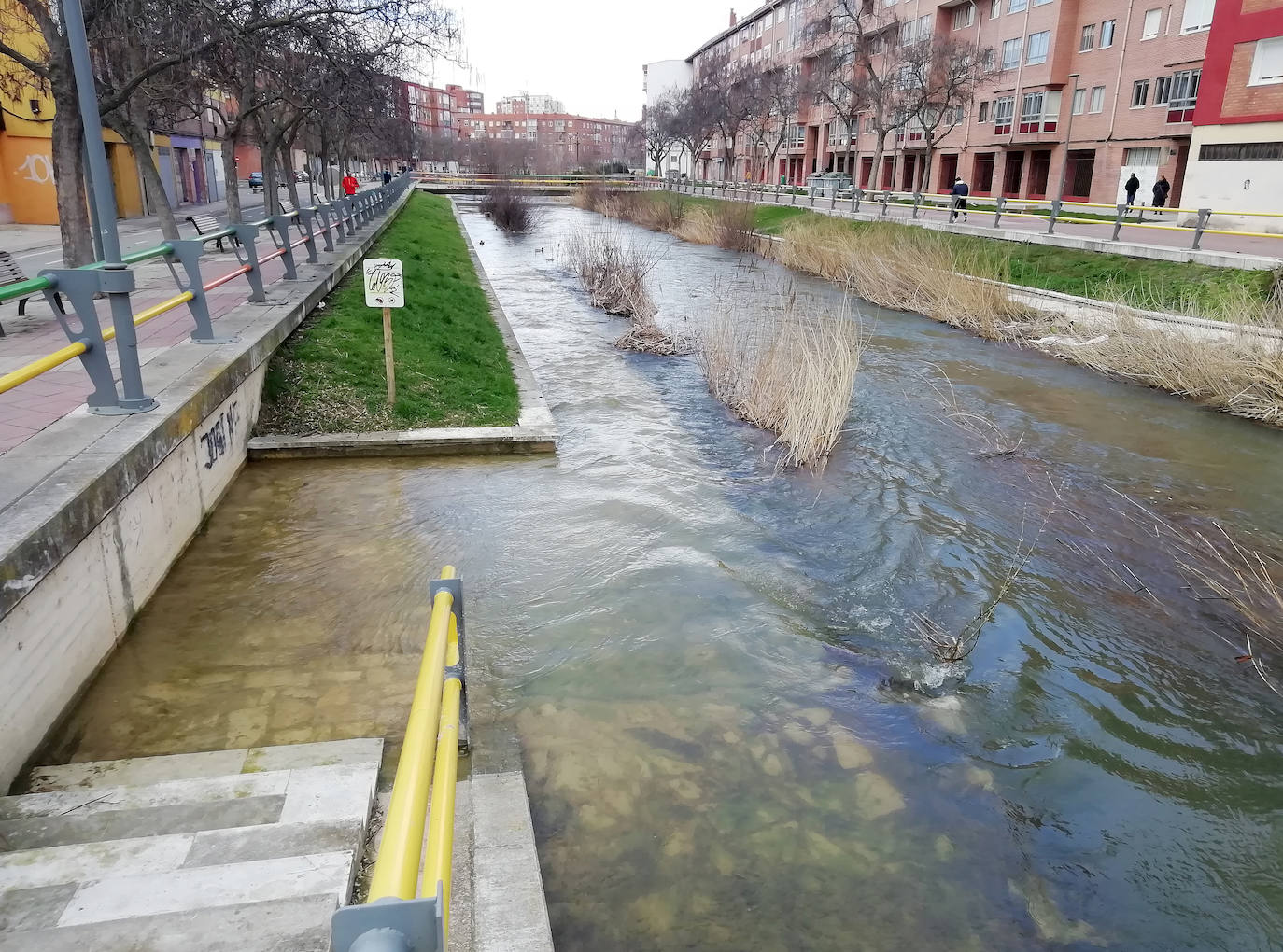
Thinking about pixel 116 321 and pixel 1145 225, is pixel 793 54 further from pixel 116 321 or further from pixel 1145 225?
pixel 116 321

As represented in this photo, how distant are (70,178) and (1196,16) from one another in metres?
38.7

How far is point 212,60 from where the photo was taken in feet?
44.5

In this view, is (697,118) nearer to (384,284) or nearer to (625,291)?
(625,291)

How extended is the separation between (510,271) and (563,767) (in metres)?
22.7

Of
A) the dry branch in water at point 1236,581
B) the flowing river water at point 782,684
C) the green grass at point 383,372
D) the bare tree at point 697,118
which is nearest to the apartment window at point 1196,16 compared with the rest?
the bare tree at point 697,118

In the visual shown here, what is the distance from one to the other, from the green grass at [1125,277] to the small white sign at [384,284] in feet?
34.5

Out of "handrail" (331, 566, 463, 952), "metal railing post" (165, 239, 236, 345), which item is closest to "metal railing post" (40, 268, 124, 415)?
"metal railing post" (165, 239, 236, 345)

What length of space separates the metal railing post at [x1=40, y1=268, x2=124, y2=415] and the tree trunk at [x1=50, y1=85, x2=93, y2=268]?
5.80 m

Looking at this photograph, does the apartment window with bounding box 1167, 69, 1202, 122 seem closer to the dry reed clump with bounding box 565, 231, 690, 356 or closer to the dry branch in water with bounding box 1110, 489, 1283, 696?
the dry reed clump with bounding box 565, 231, 690, 356

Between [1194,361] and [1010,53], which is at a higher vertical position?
[1010,53]

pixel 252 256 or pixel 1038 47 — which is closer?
pixel 252 256

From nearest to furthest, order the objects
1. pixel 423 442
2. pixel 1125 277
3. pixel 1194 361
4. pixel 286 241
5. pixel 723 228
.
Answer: pixel 423 442 < pixel 286 241 < pixel 1194 361 < pixel 1125 277 < pixel 723 228

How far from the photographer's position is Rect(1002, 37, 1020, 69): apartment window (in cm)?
4388

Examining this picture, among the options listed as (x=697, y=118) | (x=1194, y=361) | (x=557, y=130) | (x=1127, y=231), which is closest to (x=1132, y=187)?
(x=1127, y=231)
